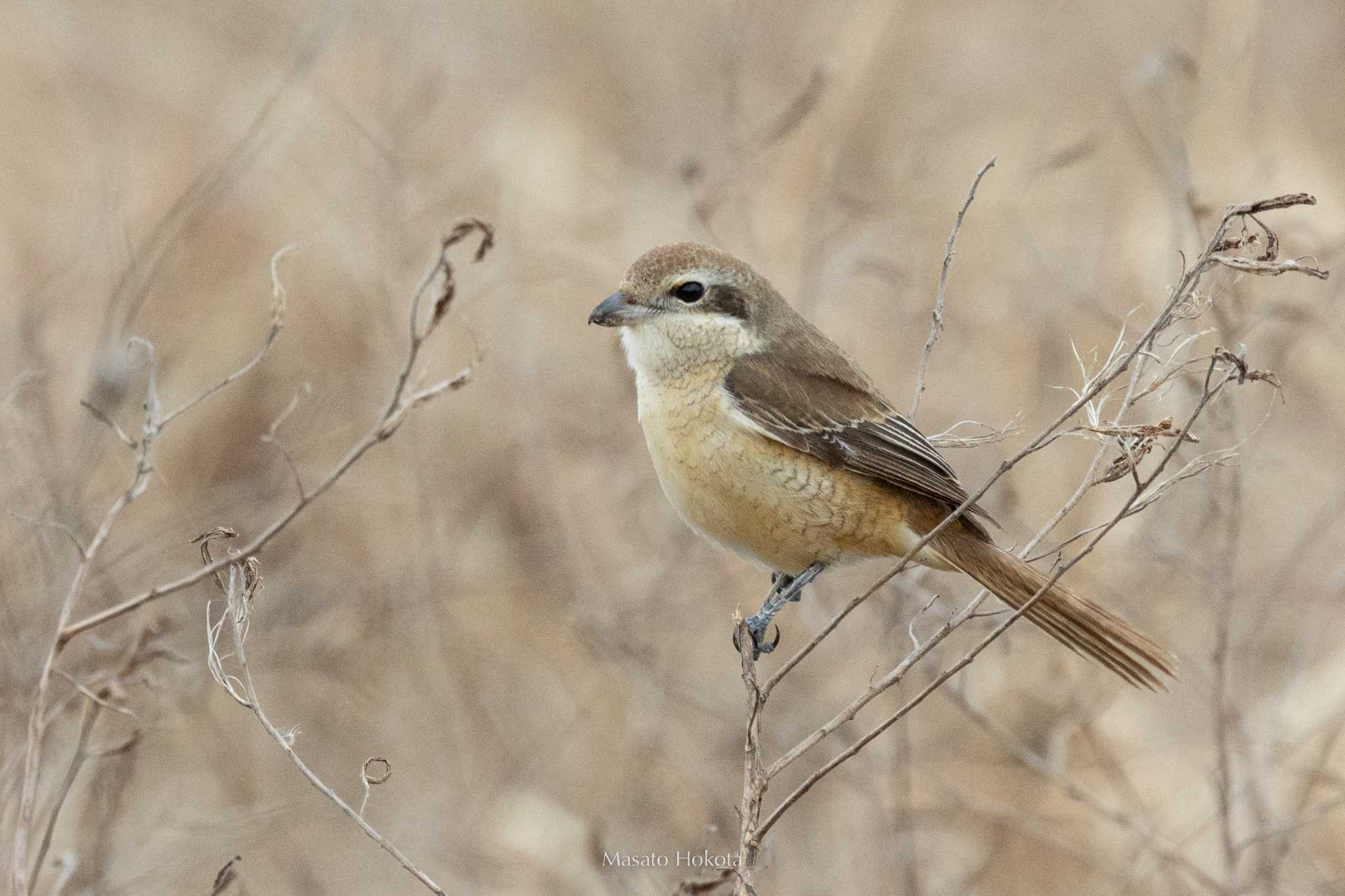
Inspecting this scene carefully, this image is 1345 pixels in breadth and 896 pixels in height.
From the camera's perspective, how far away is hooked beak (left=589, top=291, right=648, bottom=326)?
354cm

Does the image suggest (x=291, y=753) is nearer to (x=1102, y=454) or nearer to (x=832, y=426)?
(x=1102, y=454)

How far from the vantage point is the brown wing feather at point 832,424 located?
351 centimetres

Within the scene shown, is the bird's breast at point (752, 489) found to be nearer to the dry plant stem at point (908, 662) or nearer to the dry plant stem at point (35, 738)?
the dry plant stem at point (908, 662)

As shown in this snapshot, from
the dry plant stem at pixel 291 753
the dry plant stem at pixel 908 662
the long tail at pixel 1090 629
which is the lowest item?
the dry plant stem at pixel 291 753

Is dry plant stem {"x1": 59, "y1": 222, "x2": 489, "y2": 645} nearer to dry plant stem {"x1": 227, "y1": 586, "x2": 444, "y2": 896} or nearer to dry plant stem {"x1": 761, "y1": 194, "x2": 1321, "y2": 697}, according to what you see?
dry plant stem {"x1": 227, "y1": 586, "x2": 444, "y2": 896}

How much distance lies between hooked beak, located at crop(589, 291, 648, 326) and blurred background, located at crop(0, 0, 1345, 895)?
845 millimetres

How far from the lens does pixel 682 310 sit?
11.9 ft

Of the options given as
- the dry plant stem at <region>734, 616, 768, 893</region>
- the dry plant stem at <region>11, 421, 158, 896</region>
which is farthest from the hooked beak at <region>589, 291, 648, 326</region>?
the dry plant stem at <region>11, 421, 158, 896</region>

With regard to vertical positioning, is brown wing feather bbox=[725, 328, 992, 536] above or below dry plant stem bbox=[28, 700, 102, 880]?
above


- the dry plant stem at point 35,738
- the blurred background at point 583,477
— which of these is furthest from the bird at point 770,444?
the dry plant stem at point 35,738

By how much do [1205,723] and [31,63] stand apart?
6964 mm

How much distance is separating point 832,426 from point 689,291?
51 centimetres

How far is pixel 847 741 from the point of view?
4484 millimetres

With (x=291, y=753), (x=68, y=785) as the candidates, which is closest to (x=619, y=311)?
(x=291, y=753)
